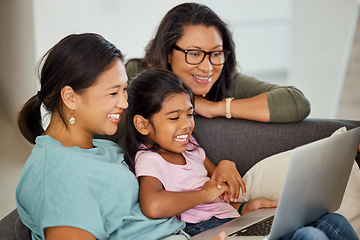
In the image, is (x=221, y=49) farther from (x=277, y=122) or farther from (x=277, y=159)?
(x=277, y=159)

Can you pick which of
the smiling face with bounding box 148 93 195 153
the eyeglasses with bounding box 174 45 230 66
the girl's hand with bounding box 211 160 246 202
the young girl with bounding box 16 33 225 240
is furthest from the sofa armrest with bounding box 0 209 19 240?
the eyeglasses with bounding box 174 45 230 66

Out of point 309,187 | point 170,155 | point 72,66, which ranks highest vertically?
point 72,66

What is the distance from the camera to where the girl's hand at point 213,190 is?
157cm

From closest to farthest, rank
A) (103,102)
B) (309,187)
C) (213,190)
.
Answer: (309,187), (103,102), (213,190)

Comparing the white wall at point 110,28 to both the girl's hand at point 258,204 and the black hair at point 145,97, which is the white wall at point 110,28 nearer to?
the black hair at point 145,97

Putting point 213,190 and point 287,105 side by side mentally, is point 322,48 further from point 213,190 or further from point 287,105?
point 213,190

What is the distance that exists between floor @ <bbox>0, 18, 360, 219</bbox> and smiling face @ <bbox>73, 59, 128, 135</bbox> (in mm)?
1553

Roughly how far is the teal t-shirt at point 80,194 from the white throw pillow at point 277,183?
0.54 metres

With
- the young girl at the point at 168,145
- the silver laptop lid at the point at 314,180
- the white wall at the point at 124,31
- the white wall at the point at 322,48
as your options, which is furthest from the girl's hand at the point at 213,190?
the white wall at the point at 322,48

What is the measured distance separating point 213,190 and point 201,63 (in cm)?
66

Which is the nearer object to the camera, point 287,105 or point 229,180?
point 229,180

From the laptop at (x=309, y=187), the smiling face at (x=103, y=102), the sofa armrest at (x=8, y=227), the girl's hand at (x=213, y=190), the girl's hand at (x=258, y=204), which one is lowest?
the sofa armrest at (x=8, y=227)

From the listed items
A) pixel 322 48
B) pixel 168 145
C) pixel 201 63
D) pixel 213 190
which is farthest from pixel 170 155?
pixel 322 48

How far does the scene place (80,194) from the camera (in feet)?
4.26
